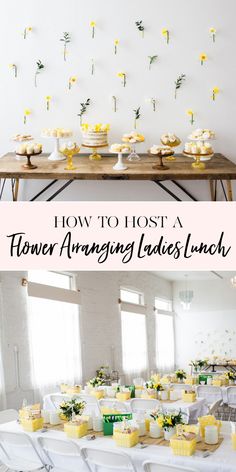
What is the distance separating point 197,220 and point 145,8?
49.4 inches

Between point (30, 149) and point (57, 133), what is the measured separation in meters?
0.17

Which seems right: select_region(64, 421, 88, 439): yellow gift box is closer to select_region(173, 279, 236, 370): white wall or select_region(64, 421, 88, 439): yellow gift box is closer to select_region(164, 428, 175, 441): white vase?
select_region(164, 428, 175, 441): white vase

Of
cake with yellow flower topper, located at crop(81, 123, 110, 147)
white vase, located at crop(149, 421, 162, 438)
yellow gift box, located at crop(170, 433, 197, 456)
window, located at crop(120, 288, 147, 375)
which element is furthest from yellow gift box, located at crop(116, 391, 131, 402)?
cake with yellow flower topper, located at crop(81, 123, 110, 147)

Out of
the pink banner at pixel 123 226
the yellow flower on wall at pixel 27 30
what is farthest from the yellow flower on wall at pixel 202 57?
the yellow flower on wall at pixel 27 30

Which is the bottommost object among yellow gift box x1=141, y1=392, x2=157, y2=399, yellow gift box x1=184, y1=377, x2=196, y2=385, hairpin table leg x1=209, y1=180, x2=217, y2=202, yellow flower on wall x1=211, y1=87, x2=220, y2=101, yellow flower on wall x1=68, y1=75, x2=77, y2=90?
yellow gift box x1=184, y1=377, x2=196, y2=385

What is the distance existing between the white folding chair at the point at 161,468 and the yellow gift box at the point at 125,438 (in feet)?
1.01

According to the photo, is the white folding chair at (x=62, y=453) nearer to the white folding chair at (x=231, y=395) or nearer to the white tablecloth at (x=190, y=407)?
the white tablecloth at (x=190, y=407)

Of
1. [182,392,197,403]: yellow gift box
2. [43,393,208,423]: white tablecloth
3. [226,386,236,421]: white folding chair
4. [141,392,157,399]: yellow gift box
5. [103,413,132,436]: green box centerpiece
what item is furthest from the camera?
[226,386,236,421]: white folding chair

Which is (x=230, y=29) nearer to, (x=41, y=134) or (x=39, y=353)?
(x=41, y=134)

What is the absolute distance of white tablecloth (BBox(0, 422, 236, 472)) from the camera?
320 centimetres

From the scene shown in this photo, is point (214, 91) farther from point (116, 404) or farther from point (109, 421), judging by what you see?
point (116, 404)

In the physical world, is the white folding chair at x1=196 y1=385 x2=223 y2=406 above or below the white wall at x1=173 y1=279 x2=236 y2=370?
below

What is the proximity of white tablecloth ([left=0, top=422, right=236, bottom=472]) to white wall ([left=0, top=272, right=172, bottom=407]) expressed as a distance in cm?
206

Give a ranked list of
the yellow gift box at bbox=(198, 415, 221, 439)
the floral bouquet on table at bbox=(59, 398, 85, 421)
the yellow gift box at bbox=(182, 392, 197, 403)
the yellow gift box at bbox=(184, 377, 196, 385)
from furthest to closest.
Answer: the yellow gift box at bbox=(184, 377, 196, 385)
the yellow gift box at bbox=(182, 392, 197, 403)
the floral bouquet on table at bbox=(59, 398, 85, 421)
the yellow gift box at bbox=(198, 415, 221, 439)
